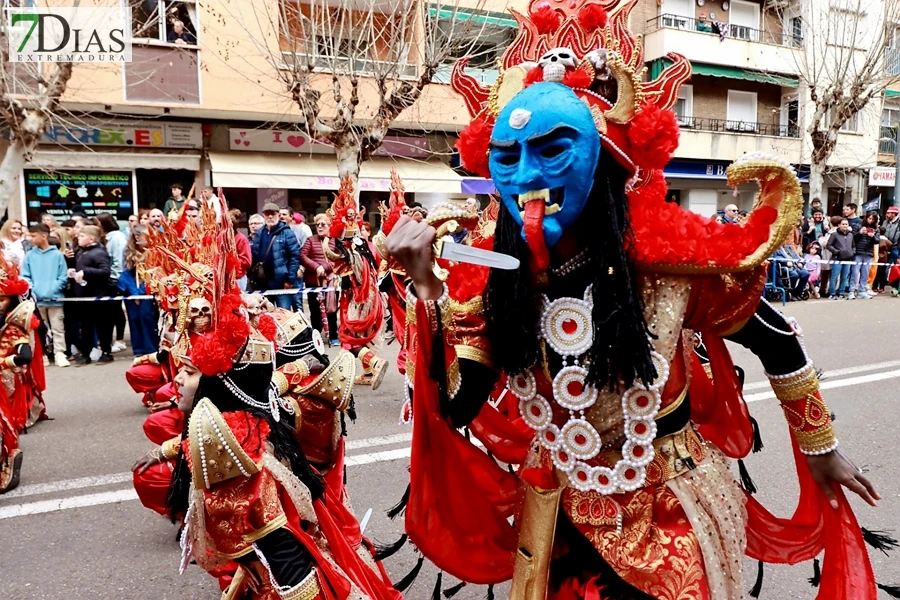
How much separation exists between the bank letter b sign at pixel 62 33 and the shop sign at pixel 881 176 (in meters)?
23.5

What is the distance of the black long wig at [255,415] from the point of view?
2.60m

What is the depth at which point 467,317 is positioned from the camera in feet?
6.32

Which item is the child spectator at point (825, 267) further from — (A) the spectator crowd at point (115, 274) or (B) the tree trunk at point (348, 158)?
(B) the tree trunk at point (348, 158)

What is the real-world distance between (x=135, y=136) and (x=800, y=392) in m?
15.6

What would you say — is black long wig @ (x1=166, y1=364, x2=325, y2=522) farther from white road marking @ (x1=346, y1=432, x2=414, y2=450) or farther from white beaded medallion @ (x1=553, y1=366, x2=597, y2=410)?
white road marking @ (x1=346, y1=432, x2=414, y2=450)

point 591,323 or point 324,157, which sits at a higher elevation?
point 324,157

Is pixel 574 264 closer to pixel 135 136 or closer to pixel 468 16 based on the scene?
pixel 468 16

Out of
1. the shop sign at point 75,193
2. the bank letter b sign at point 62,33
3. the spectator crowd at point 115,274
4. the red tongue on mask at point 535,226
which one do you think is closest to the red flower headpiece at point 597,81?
the red tongue on mask at point 535,226

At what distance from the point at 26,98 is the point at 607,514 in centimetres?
1135

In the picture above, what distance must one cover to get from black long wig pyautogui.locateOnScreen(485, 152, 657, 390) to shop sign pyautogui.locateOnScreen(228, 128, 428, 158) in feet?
47.4

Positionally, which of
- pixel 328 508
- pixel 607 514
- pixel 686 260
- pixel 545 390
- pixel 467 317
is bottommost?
pixel 328 508

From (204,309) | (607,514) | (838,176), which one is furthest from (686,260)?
(838,176)

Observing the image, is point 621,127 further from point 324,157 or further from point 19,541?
point 324,157

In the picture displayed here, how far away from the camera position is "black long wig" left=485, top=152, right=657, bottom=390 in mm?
1755
